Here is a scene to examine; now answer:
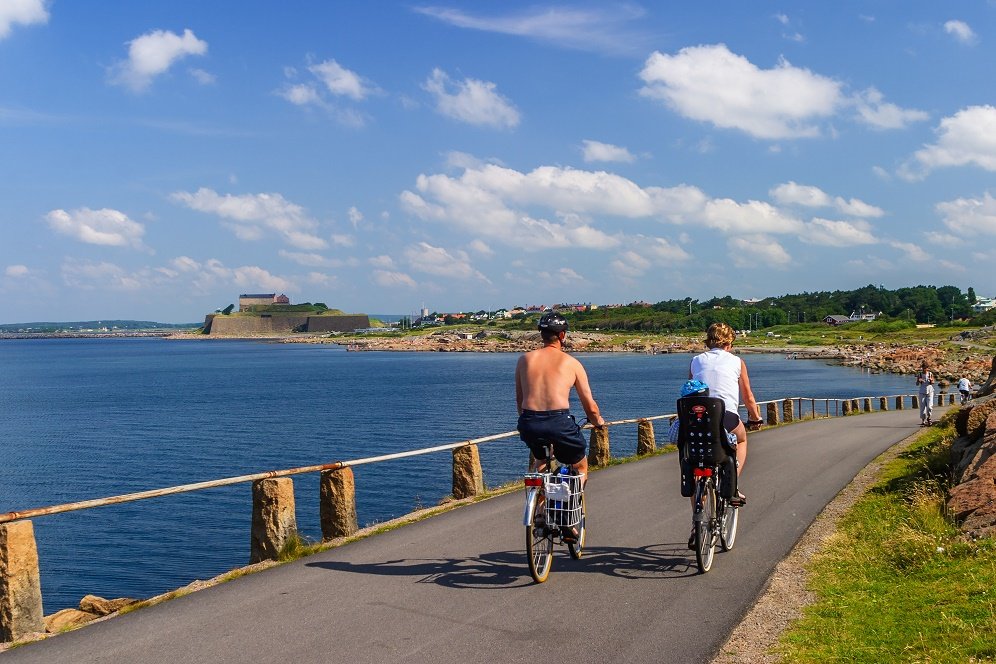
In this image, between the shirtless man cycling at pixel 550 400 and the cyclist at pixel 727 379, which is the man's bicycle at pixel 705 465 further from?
the shirtless man cycling at pixel 550 400

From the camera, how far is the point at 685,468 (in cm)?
786

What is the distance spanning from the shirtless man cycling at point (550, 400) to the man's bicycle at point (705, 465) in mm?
883

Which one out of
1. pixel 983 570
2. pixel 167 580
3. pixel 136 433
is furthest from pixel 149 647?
pixel 136 433

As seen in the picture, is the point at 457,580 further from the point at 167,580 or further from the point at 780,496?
the point at 167,580

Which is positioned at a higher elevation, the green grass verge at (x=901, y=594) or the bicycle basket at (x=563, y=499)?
the bicycle basket at (x=563, y=499)

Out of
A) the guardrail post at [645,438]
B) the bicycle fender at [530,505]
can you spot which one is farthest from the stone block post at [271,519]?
the guardrail post at [645,438]

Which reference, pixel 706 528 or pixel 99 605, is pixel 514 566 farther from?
pixel 99 605

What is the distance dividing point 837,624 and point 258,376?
354 feet

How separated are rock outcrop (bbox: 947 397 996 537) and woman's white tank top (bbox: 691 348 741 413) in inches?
104

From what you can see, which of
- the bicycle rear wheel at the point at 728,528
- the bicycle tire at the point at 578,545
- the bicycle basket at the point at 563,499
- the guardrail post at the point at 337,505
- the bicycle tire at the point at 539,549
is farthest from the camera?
the guardrail post at the point at 337,505

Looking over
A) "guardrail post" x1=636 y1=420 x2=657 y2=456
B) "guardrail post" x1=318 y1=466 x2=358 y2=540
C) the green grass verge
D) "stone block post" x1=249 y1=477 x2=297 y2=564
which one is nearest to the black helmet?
the green grass verge

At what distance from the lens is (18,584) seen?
7359 mm

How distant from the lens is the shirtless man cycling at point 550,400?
7.52 m

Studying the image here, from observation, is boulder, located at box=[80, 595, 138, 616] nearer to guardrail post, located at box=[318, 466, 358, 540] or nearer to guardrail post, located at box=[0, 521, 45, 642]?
guardrail post, located at box=[318, 466, 358, 540]
